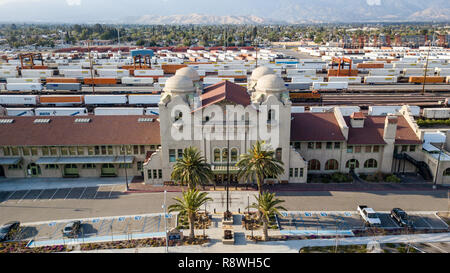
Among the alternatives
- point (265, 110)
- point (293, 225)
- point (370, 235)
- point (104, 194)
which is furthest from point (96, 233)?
point (370, 235)

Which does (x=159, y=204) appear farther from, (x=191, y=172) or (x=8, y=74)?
(x=8, y=74)

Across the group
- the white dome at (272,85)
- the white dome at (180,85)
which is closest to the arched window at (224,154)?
the white dome at (180,85)

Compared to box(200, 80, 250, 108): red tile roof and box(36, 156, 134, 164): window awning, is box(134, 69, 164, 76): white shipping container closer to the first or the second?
box(200, 80, 250, 108): red tile roof

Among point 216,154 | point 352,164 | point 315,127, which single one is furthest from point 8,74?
point 352,164

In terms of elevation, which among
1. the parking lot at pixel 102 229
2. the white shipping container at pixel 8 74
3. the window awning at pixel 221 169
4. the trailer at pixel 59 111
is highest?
the white shipping container at pixel 8 74

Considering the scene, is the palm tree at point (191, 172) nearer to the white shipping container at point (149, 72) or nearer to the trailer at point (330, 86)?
the trailer at point (330, 86)

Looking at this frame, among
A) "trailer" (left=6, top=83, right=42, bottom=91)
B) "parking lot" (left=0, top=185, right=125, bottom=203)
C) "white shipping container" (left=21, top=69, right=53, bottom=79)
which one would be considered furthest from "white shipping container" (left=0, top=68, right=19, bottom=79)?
"parking lot" (left=0, top=185, right=125, bottom=203)
